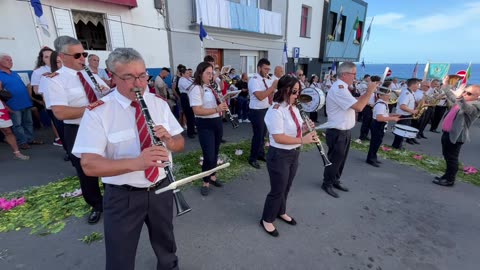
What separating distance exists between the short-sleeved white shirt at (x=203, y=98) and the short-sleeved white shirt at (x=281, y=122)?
47.5 inches

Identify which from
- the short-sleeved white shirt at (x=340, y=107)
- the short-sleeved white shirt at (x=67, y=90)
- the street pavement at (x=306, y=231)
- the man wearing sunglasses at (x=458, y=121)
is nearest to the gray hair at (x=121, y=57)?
the short-sleeved white shirt at (x=67, y=90)

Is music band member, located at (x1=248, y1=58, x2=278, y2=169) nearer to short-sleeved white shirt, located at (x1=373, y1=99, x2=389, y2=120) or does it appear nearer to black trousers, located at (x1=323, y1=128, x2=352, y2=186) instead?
black trousers, located at (x1=323, y1=128, x2=352, y2=186)

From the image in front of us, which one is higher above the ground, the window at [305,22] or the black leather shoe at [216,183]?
the window at [305,22]

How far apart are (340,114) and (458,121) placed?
2440mm

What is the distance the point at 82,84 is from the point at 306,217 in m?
3.49

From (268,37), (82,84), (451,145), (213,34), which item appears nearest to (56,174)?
(82,84)

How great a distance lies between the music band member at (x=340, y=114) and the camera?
3.65m

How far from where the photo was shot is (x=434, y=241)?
312 cm

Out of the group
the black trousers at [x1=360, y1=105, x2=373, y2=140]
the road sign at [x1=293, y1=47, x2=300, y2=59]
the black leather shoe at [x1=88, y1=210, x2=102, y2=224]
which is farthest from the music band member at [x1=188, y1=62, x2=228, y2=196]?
the road sign at [x1=293, y1=47, x2=300, y2=59]

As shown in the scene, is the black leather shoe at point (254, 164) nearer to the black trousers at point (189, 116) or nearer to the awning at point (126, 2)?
the black trousers at point (189, 116)

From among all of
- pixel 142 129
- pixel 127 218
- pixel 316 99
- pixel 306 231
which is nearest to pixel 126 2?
pixel 316 99

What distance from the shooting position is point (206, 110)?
11.8 ft

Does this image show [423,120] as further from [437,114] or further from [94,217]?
[94,217]

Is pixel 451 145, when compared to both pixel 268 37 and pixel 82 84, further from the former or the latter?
pixel 268 37
